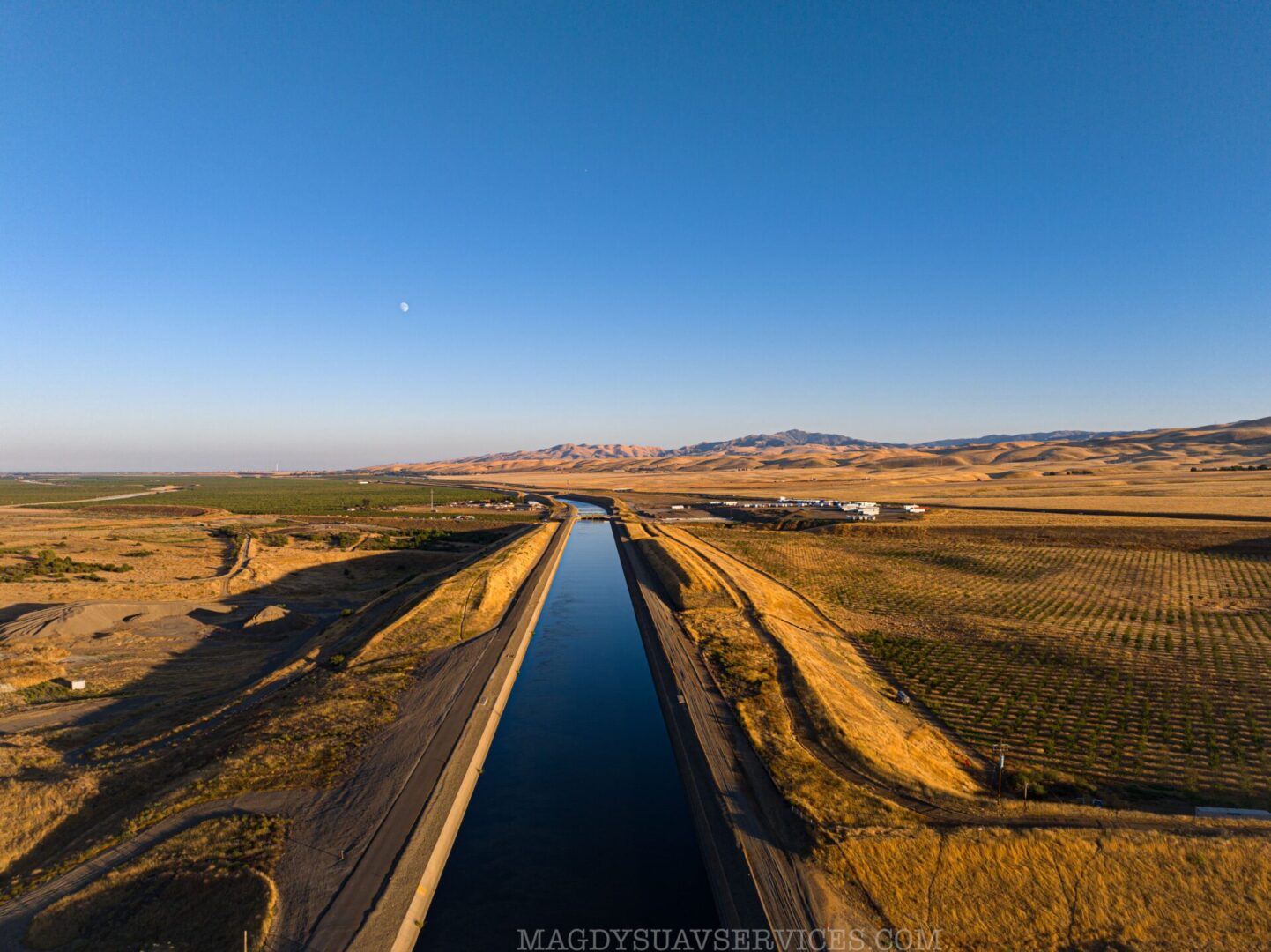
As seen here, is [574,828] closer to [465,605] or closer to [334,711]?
[334,711]

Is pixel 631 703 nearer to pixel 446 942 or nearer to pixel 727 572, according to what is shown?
pixel 446 942

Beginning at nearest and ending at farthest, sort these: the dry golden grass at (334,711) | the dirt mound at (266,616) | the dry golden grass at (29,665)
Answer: the dry golden grass at (334,711) → the dry golden grass at (29,665) → the dirt mound at (266,616)

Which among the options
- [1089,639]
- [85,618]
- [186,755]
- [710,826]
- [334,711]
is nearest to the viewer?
[710,826]

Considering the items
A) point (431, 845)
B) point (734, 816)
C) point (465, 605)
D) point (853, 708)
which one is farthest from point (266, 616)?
point (853, 708)

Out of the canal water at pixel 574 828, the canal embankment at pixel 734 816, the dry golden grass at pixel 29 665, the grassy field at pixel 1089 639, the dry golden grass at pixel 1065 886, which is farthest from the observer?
the dry golden grass at pixel 29 665

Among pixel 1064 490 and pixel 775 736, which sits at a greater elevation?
pixel 1064 490

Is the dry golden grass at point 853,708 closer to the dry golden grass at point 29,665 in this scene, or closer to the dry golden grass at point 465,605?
the dry golden grass at point 465,605

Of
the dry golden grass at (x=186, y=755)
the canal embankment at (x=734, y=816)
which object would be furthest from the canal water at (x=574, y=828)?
the dry golden grass at (x=186, y=755)

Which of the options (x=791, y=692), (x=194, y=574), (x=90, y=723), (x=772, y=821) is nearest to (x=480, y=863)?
(x=772, y=821)
